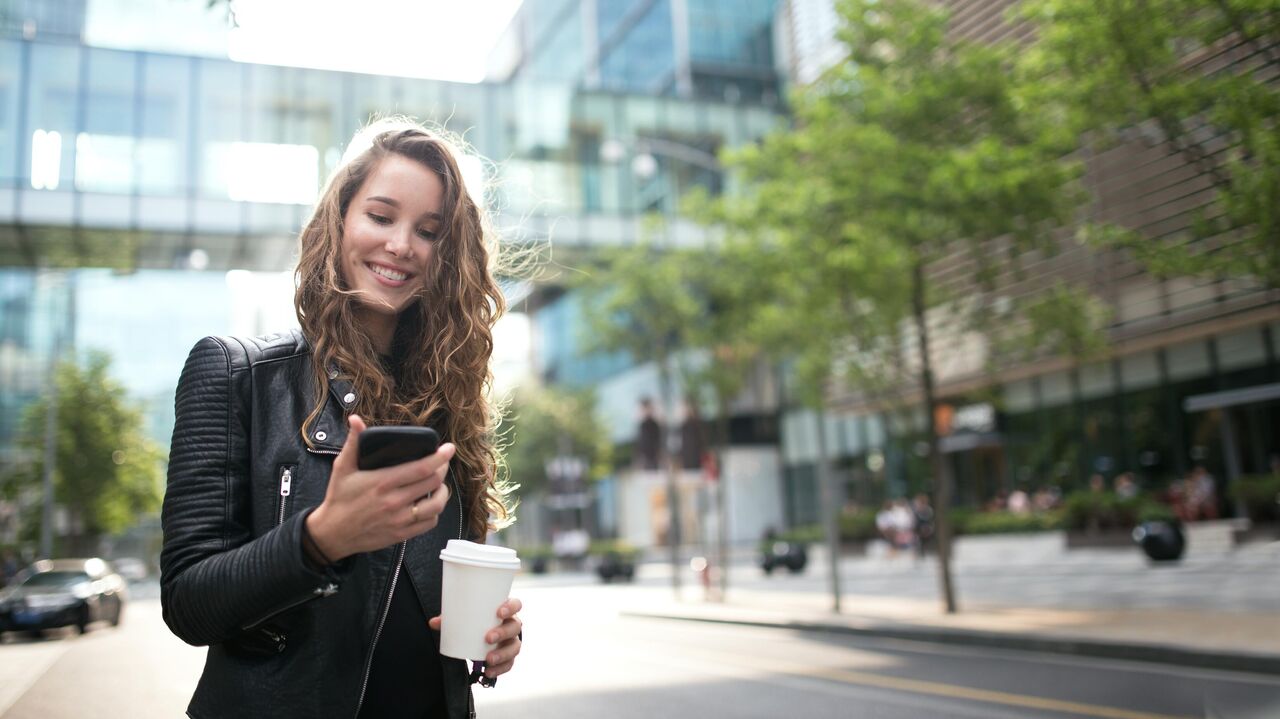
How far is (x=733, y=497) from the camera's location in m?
54.5

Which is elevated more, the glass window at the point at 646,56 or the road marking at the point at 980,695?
the glass window at the point at 646,56

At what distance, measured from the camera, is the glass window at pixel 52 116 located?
30.0 m

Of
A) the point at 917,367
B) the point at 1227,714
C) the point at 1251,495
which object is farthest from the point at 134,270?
the point at 1227,714

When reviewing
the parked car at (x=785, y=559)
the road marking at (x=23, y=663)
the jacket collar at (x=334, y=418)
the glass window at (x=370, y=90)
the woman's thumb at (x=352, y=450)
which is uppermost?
the glass window at (x=370, y=90)

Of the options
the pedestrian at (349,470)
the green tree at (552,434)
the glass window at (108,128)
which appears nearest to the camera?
the pedestrian at (349,470)

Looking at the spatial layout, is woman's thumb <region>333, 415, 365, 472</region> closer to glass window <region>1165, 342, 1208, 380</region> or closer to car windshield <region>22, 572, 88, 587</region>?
car windshield <region>22, 572, 88, 587</region>

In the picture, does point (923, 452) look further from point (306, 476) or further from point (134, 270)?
point (306, 476)

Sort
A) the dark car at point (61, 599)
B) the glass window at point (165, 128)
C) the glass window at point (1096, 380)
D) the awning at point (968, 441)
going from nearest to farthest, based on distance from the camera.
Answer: the dark car at point (61, 599)
the glass window at point (1096, 380)
the glass window at point (165, 128)
the awning at point (968, 441)

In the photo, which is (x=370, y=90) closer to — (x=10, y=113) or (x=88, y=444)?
(x=10, y=113)

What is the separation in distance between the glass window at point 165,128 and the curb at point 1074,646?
76.7 ft

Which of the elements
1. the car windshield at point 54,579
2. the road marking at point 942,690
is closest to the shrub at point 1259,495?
the road marking at point 942,690

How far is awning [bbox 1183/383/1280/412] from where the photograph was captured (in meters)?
24.1

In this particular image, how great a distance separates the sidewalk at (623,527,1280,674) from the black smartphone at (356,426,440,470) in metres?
9.56

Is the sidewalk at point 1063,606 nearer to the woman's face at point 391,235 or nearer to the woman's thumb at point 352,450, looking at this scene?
the woman's face at point 391,235
